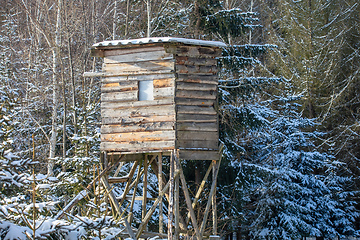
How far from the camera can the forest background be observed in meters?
15.3

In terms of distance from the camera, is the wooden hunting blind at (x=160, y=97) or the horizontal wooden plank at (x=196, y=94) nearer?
the wooden hunting blind at (x=160, y=97)

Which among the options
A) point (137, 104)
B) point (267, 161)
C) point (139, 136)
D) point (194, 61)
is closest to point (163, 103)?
point (137, 104)

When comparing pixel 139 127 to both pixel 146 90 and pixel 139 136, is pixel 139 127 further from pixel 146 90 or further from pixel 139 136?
pixel 146 90

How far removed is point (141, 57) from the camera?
10.0m

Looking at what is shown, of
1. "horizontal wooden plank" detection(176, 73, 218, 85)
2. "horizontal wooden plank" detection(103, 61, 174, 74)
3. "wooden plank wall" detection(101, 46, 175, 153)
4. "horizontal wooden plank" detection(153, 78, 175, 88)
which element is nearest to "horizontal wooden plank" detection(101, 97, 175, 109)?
"wooden plank wall" detection(101, 46, 175, 153)

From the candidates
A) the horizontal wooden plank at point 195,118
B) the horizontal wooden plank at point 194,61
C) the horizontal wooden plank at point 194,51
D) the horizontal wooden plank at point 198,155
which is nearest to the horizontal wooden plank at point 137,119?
the horizontal wooden plank at point 195,118

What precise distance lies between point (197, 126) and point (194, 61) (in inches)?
63.8

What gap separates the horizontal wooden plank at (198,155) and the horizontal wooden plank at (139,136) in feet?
1.56

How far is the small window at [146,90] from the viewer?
995cm

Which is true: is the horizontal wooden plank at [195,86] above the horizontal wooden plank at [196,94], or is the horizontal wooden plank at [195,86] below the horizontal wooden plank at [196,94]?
above

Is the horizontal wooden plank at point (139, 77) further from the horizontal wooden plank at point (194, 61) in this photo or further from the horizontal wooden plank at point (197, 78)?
the horizontal wooden plank at point (194, 61)

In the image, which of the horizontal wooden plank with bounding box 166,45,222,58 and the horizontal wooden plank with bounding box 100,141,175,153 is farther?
the horizontal wooden plank with bounding box 166,45,222,58

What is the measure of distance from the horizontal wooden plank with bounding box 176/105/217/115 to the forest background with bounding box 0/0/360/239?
348 centimetres

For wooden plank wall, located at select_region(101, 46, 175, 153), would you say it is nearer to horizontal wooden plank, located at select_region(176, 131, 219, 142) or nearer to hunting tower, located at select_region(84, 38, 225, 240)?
hunting tower, located at select_region(84, 38, 225, 240)
